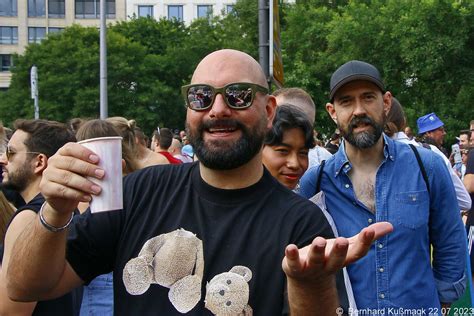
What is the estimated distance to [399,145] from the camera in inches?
153

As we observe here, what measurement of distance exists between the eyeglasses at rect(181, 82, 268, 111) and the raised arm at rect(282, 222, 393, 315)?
0.69 meters

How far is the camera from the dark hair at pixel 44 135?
3.96 m

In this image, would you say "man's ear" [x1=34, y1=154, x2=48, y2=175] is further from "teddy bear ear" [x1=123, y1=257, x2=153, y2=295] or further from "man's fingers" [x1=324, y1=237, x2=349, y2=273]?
"man's fingers" [x1=324, y1=237, x2=349, y2=273]

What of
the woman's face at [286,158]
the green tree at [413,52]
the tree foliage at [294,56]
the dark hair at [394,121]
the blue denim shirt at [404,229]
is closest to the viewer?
the blue denim shirt at [404,229]

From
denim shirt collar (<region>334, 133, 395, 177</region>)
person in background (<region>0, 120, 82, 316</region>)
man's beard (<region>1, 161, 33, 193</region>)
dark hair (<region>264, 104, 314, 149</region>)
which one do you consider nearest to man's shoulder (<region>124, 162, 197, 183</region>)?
dark hair (<region>264, 104, 314, 149</region>)

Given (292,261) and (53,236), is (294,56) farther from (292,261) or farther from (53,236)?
(292,261)

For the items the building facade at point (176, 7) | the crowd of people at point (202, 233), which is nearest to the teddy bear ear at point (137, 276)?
the crowd of people at point (202, 233)

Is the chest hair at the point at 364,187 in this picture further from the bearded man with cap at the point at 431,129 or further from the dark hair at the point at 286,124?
the bearded man with cap at the point at 431,129

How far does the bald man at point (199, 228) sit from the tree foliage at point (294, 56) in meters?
21.8

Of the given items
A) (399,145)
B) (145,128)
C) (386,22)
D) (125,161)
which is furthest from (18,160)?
(145,128)

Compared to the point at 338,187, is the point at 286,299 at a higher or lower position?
lower

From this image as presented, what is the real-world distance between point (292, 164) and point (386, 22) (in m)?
22.6

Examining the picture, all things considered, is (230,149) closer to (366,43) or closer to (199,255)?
(199,255)

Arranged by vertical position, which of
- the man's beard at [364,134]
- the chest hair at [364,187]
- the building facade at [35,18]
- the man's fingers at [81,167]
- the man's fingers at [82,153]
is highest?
the building facade at [35,18]
